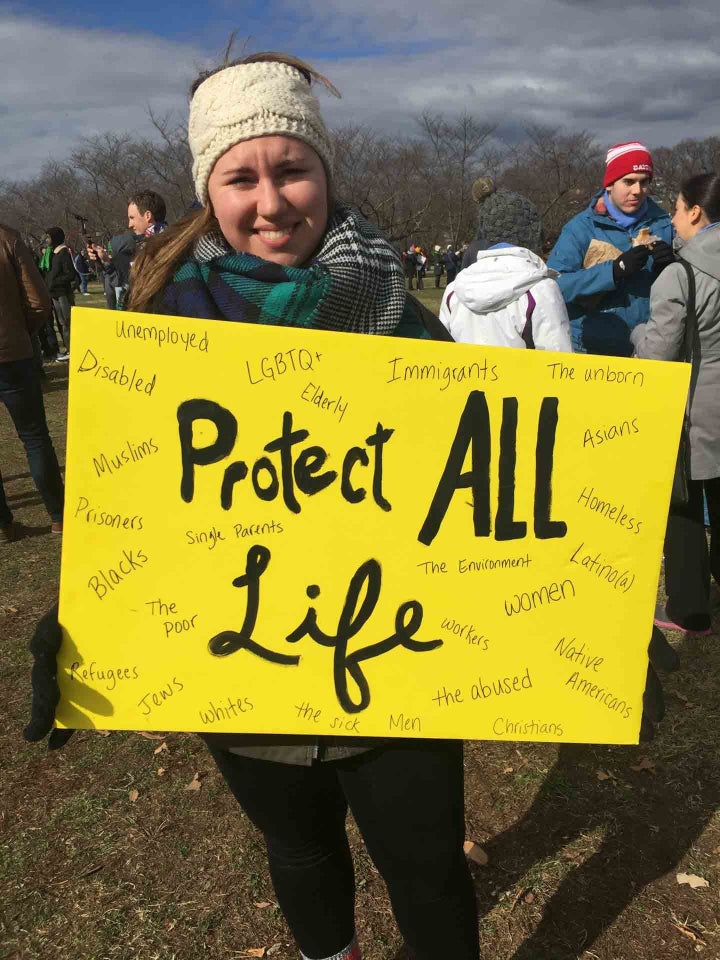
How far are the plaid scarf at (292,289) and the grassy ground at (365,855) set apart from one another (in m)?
1.89

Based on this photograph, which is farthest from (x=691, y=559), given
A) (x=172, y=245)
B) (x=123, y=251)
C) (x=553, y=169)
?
(x=553, y=169)

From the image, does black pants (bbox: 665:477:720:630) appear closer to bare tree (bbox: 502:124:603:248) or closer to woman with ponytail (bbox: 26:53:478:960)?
woman with ponytail (bbox: 26:53:478:960)

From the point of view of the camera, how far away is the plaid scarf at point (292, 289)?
4.60 feet

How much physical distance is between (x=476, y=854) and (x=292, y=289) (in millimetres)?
2064

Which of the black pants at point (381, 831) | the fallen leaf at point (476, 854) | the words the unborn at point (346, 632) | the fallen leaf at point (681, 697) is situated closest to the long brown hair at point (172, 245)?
the words the unborn at point (346, 632)

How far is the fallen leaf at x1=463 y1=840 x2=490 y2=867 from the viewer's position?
2.52 m

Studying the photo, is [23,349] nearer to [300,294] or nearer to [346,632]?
[300,294]

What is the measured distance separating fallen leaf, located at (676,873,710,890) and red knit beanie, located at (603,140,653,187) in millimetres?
3554

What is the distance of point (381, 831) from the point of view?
58.8 inches

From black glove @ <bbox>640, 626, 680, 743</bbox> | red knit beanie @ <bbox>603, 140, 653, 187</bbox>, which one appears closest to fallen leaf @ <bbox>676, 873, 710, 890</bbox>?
black glove @ <bbox>640, 626, 680, 743</bbox>

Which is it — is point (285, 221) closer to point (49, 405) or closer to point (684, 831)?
point (684, 831)

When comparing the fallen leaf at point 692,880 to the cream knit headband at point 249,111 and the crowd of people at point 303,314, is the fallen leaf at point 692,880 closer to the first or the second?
the crowd of people at point 303,314

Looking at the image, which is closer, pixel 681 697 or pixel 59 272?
pixel 681 697

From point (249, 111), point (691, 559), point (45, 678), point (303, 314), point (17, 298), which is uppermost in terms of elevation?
point (249, 111)
